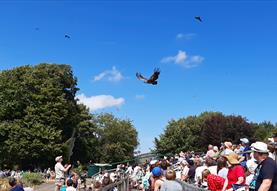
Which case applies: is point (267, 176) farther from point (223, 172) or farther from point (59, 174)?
point (59, 174)

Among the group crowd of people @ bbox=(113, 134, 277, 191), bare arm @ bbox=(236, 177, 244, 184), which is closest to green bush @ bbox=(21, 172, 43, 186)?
crowd of people @ bbox=(113, 134, 277, 191)

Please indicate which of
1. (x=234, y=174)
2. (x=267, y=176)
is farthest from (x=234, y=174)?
(x=267, y=176)

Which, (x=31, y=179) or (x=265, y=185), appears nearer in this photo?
(x=265, y=185)

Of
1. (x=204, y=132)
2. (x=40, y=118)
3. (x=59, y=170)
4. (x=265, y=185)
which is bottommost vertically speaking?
(x=265, y=185)

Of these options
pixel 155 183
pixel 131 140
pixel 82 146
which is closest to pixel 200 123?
pixel 131 140

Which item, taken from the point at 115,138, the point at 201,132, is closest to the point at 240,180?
the point at 201,132

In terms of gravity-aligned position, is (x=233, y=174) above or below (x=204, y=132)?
below

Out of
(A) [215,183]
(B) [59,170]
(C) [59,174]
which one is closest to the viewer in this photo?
(A) [215,183]

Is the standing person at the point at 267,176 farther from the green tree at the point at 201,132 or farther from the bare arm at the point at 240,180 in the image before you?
the green tree at the point at 201,132

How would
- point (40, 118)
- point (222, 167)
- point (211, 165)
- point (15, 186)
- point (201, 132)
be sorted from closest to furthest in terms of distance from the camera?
point (222, 167), point (15, 186), point (211, 165), point (40, 118), point (201, 132)

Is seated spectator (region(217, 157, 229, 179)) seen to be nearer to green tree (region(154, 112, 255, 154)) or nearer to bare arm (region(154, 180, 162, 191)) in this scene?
bare arm (region(154, 180, 162, 191))

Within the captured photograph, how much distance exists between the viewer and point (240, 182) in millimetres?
9297

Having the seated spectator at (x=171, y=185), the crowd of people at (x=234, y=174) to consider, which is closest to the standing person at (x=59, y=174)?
the crowd of people at (x=234, y=174)

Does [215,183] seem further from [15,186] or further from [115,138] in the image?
[115,138]
